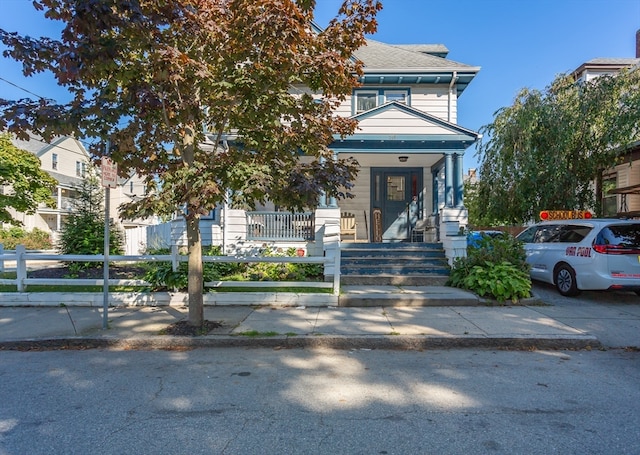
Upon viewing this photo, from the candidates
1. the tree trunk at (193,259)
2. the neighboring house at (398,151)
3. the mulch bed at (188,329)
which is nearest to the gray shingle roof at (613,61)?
the neighboring house at (398,151)

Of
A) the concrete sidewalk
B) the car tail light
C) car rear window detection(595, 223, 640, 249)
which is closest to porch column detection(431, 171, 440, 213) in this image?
car rear window detection(595, 223, 640, 249)

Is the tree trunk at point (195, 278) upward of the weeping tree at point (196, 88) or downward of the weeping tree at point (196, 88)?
downward

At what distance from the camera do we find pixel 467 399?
151 inches

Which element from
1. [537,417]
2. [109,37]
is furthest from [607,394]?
[109,37]

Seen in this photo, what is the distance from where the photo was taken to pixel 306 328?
6246 mm

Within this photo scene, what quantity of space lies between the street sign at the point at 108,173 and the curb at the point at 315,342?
2.26 metres

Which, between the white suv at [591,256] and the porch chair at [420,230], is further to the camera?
the porch chair at [420,230]

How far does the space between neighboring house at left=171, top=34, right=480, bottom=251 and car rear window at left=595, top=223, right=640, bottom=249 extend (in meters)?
3.37

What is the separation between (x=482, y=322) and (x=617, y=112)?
899cm

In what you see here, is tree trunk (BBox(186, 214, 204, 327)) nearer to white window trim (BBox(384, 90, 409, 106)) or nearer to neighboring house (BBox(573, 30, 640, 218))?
white window trim (BBox(384, 90, 409, 106))

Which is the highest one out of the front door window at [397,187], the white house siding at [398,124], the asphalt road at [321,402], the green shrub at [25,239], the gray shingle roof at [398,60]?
the gray shingle roof at [398,60]

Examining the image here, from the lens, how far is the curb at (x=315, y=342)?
5.62 metres

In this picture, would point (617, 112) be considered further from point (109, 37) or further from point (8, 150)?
point (8, 150)

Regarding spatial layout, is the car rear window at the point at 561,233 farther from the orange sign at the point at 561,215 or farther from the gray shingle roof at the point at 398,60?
the gray shingle roof at the point at 398,60
